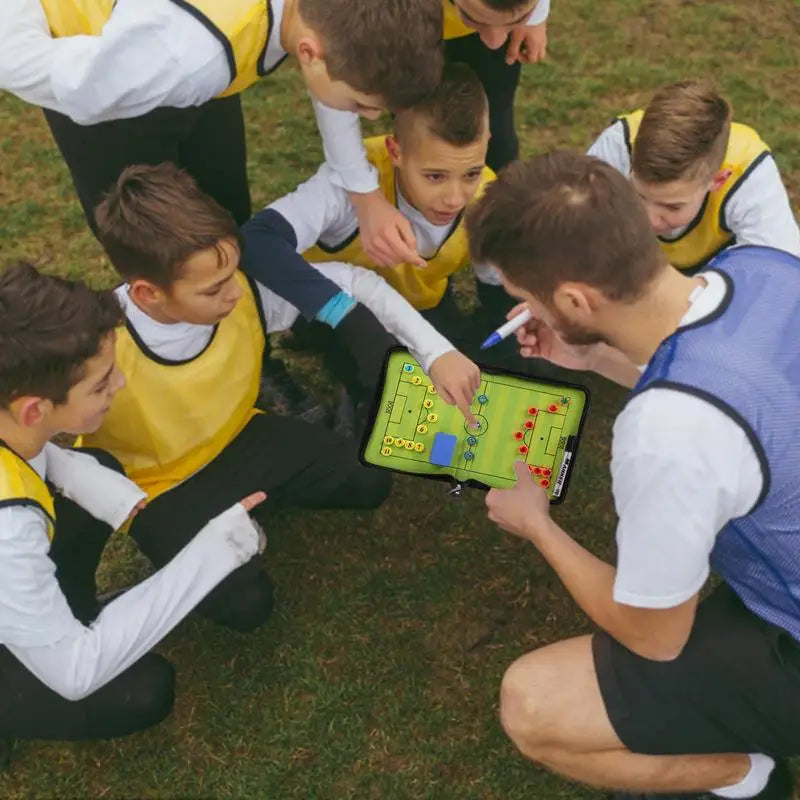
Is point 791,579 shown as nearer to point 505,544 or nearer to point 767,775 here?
point 767,775

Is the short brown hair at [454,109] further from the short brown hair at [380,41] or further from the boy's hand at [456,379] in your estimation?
the boy's hand at [456,379]

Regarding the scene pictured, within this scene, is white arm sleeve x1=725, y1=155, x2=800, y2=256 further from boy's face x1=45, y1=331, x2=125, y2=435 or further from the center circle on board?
boy's face x1=45, y1=331, x2=125, y2=435

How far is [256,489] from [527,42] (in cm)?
181

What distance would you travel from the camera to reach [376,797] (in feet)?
8.82

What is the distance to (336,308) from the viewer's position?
2730mm

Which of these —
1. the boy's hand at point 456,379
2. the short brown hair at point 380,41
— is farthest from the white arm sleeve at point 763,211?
the short brown hair at point 380,41

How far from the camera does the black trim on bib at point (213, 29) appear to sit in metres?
2.30

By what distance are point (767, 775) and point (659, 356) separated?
1.30 m

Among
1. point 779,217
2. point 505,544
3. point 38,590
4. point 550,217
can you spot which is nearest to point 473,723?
point 505,544

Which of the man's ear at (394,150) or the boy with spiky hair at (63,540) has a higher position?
the man's ear at (394,150)

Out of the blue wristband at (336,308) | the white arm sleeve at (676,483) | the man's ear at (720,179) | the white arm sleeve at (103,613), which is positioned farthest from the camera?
the man's ear at (720,179)

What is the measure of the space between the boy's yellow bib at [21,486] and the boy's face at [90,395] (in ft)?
0.45

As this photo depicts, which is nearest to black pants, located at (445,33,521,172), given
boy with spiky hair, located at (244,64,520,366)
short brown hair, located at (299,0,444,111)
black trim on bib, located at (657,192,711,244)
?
boy with spiky hair, located at (244,64,520,366)

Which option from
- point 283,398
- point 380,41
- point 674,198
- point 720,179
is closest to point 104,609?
point 283,398
